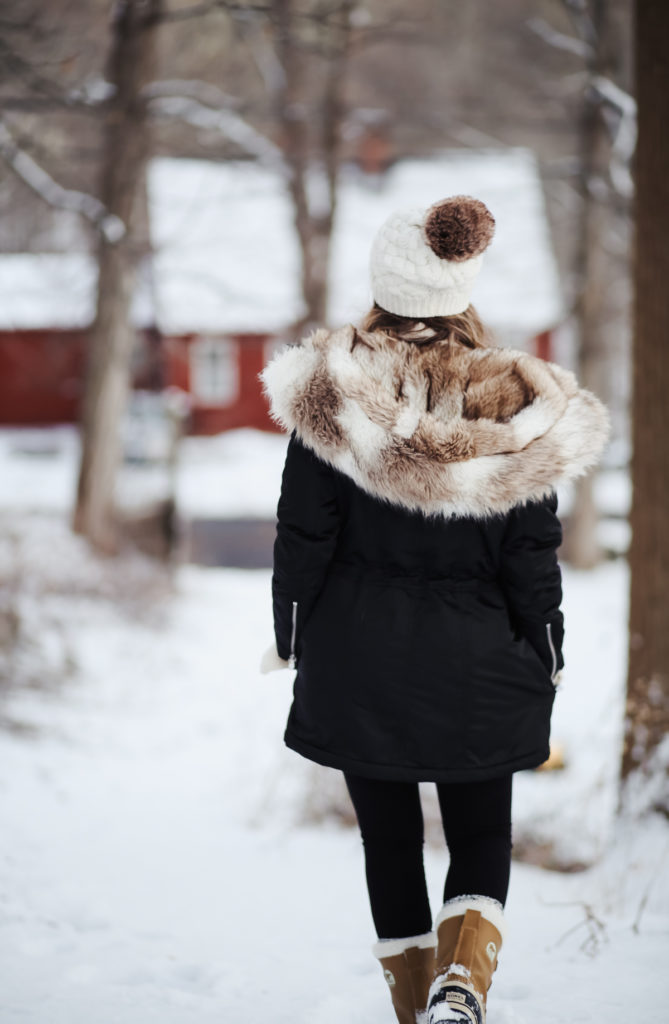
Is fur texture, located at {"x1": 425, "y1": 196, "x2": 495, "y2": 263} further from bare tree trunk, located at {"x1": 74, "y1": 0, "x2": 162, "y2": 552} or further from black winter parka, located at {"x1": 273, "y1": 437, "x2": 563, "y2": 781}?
bare tree trunk, located at {"x1": 74, "y1": 0, "x2": 162, "y2": 552}

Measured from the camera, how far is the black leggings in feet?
7.48

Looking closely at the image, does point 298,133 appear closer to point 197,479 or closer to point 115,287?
point 115,287

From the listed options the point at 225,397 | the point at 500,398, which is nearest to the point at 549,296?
the point at 225,397

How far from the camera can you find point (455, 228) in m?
2.17

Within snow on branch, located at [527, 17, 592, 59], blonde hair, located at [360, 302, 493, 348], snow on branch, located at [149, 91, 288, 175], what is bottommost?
blonde hair, located at [360, 302, 493, 348]

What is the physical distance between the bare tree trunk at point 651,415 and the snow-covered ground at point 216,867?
379 mm

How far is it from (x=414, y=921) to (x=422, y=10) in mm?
16282

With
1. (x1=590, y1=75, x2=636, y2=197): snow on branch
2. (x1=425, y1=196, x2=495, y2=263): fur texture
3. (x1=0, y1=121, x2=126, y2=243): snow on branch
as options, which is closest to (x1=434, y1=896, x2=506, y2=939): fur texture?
(x1=425, y1=196, x2=495, y2=263): fur texture

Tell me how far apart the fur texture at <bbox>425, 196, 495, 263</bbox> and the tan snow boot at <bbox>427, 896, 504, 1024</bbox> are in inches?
58.4

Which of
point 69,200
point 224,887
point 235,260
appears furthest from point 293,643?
point 235,260

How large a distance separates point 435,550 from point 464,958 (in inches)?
36.3

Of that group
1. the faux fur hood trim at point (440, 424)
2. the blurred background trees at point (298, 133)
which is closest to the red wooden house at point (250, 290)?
the blurred background trees at point (298, 133)

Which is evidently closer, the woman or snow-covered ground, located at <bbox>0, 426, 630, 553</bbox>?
the woman

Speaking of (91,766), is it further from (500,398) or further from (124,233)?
(124,233)
